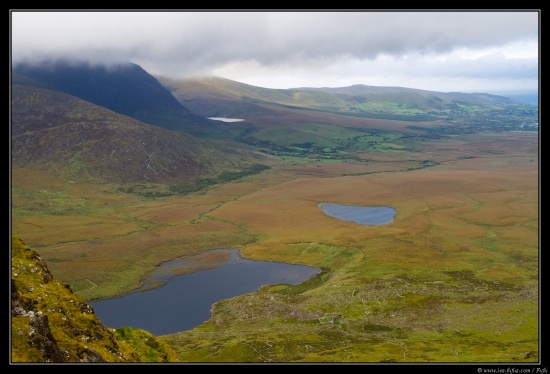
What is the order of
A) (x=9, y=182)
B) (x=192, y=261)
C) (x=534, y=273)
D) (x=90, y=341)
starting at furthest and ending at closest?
(x=192, y=261)
(x=534, y=273)
(x=90, y=341)
(x=9, y=182)

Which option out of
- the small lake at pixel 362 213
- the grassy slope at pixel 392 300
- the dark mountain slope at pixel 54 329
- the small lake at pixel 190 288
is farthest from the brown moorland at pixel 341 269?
the dark mountain slope at pixel 54 329

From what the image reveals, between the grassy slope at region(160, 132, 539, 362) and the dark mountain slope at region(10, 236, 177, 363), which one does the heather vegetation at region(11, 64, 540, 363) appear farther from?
the dark mountain slope at region(10, 236, 177, 363)

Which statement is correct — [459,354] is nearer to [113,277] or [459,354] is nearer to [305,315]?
[305,315]

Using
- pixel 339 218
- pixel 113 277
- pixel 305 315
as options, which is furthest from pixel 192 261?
pixel 339 218

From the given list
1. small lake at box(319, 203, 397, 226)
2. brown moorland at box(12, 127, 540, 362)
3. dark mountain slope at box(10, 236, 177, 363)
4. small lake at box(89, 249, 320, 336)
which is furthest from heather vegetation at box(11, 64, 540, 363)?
small lake at box(319, 203, 397, 226)

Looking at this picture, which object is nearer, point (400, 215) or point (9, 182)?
point (9, 182)
